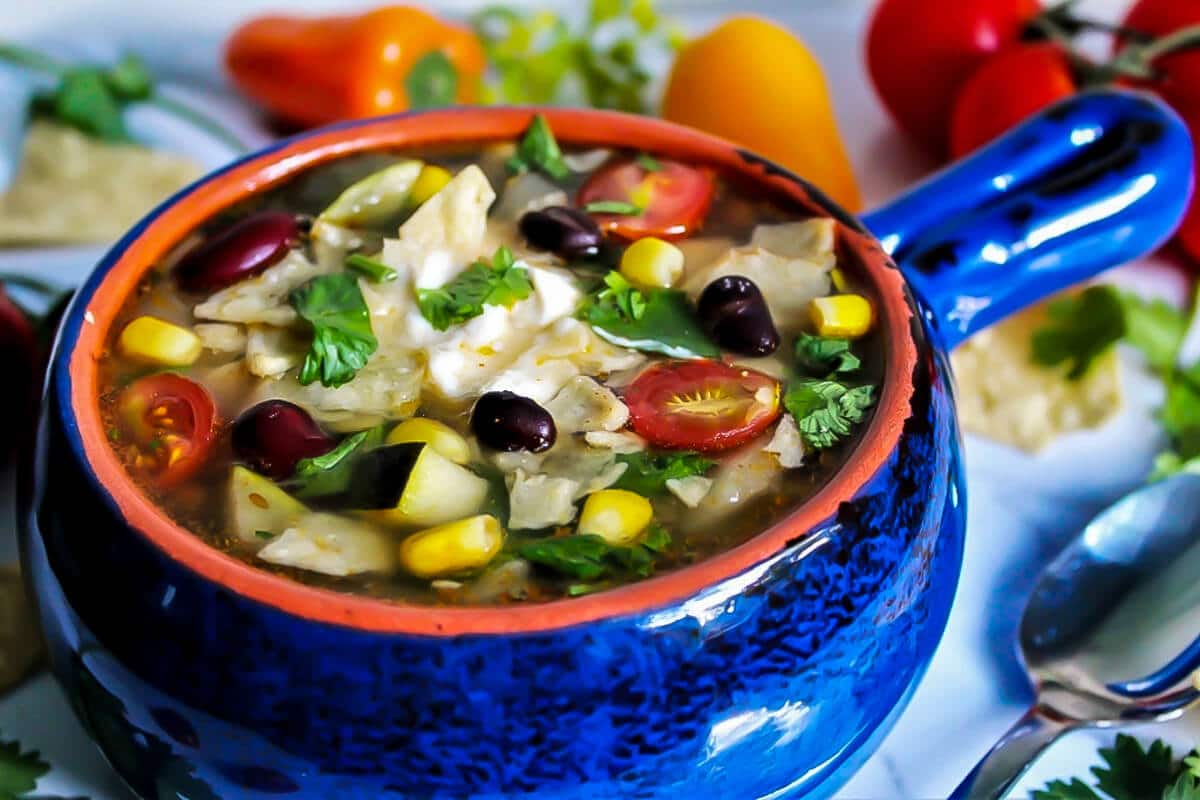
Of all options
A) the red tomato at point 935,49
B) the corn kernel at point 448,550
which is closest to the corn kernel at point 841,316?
the corn kernel at point 448,550

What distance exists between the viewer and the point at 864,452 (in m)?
1.16

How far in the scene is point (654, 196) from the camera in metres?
1.54

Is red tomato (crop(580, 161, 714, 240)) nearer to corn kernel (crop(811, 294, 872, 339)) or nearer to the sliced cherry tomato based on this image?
corn kernel (crop(811, 294, 872, 339))

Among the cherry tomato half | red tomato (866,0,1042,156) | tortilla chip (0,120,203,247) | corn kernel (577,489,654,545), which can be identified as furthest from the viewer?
red tomato (866,0,1042,156)

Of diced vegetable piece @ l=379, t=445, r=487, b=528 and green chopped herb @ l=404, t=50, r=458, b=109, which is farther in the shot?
green chopped herb @ l=404, t=50, r=458, b=109

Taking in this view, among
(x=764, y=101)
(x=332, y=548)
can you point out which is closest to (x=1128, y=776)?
(x=332, y=548)

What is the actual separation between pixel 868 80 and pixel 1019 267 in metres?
1.26

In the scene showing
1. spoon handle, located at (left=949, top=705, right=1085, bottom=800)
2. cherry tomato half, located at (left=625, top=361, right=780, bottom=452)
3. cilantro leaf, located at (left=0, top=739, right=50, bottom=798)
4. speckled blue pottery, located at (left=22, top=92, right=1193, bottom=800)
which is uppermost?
cherry tomato half, located at (left=625, top=361, right=780, bottom=452)

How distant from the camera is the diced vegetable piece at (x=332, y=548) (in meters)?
1.08

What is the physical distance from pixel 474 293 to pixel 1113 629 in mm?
872

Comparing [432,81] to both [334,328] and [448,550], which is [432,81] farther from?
[448,550]

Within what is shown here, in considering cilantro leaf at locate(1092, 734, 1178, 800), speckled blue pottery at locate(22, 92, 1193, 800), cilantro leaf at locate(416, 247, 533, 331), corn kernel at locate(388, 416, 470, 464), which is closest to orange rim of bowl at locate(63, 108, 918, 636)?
speckled blue pottery at locate(22, 92, 1193, 800)

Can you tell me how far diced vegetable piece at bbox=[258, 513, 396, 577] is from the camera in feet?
3.56

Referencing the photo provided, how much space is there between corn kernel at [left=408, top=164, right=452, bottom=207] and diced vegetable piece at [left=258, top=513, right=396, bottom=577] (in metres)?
0.53
